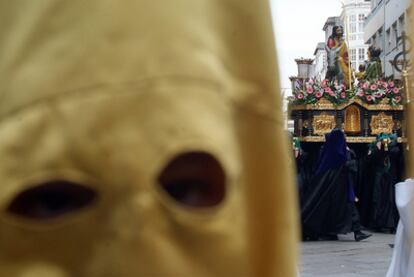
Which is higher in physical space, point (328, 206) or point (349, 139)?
point (349, 139)

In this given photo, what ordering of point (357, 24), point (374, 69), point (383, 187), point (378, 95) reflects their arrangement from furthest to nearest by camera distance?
point (357, 24)
point (374, 69)
point (378, 95)
point (383, 187)

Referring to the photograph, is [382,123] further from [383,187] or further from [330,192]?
[330,192]

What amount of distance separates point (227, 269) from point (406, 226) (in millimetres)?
4570

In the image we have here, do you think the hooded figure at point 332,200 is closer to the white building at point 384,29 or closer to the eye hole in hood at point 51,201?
the eye hole in hood at point 51,201

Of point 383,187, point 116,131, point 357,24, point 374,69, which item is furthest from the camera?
point 357,24

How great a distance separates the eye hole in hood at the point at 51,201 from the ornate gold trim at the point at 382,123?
50.9 feet

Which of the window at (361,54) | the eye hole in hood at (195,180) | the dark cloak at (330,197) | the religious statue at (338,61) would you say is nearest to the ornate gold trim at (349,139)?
the dark cloak at (330,197)

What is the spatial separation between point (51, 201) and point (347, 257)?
8576 mm

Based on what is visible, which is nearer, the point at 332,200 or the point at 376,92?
the point at 332,200

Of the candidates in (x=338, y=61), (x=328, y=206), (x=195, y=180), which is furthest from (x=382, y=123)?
(x=195, y=180)

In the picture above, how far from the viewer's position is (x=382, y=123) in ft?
53.2

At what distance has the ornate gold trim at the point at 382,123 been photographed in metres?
16.2

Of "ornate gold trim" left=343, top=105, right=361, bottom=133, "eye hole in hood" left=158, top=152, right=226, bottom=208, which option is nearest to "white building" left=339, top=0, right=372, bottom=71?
"ornate gold trim" left=343, top=105, right=361, bottom=133

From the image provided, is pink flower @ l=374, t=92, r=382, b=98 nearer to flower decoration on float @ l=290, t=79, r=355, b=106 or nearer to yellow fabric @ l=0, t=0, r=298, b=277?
flower decoration on float @ l=290, t=79, r=355, b=106
